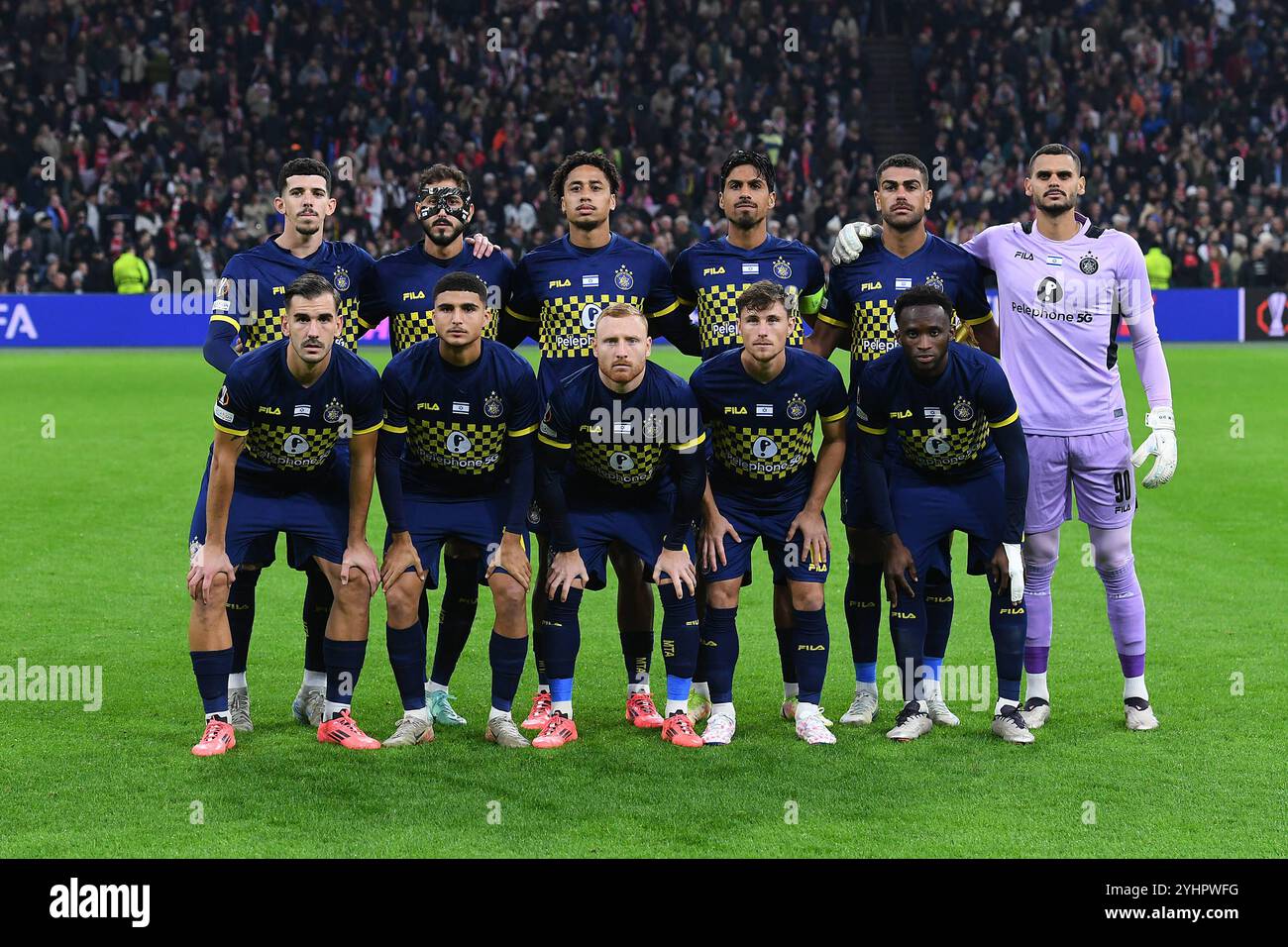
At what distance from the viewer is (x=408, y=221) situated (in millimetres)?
29484

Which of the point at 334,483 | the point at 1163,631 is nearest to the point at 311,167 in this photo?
the point at 334,483

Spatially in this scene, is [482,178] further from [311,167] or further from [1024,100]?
[311,167]

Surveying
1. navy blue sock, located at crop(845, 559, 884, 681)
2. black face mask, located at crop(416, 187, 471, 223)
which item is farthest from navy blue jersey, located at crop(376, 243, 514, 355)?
navy blue sock, located at crop(845, 559, 884, 681)

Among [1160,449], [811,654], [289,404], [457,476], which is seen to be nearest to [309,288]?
[289,404]

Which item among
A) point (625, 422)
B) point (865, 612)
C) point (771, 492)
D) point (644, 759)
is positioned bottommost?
point (644, 759)

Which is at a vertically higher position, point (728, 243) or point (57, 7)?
point (57, 7)

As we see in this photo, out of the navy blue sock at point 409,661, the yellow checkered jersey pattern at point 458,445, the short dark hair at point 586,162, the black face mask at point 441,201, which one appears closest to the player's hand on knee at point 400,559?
the navy blue sock at point 409,661

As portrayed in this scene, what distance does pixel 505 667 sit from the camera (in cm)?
704

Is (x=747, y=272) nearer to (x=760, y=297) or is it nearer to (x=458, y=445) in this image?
(x=760, y=297)

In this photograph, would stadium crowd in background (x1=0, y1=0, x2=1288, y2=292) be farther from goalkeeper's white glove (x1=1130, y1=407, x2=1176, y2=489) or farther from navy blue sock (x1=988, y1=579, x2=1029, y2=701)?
navy blue sock (x1=988, y1=579, x2=1029, y2=701)

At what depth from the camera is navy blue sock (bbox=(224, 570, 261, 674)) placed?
7.35 m

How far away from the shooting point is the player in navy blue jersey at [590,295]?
24.4 feet

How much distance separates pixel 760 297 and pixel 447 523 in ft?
5.68

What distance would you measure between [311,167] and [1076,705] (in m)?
4.46
